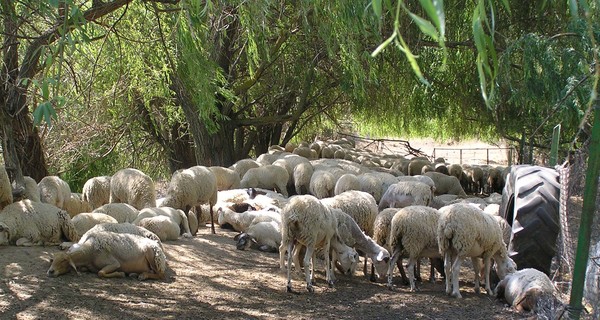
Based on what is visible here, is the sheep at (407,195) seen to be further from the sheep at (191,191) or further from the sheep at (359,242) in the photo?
the sheep at (191,191)

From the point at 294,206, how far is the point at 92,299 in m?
2.55

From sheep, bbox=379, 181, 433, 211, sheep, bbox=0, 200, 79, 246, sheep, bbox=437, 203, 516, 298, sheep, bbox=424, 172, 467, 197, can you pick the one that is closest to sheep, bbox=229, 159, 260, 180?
sheep, bbox=424, 172, 467, 197

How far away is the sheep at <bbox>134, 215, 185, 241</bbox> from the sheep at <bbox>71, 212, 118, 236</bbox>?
414 millimetres

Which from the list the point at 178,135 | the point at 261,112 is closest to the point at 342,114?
the point at 261,112

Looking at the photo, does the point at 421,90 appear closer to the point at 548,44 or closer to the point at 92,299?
the point at 548,44

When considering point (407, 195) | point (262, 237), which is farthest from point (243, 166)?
point (262, 237)

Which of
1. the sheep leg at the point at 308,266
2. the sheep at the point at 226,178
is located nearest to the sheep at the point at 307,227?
the sheep leg at the point at 308,266

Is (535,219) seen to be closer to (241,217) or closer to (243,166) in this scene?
(241,217)

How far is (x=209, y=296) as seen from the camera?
734cm

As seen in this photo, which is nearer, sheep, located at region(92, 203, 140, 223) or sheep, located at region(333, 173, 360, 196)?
sheep, located at region(92, 203, 140, 223)

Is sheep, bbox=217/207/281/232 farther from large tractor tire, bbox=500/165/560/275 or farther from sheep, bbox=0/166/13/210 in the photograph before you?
large tractor tire, bbox=500/165/560/275

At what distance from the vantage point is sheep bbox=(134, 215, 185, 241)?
9.55 meters

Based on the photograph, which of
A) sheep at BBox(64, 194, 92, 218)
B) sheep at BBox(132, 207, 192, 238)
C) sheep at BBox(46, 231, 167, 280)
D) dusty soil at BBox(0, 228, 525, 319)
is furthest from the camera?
sheep at BBox(64, 194, 92, 218)

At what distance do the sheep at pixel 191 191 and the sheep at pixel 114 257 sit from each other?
12.3 feet
